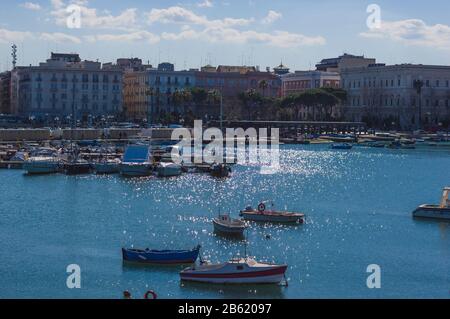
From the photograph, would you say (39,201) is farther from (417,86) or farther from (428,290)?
(417,86)

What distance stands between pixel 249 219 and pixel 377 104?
9321 centimetres

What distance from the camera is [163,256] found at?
32969 millimetres

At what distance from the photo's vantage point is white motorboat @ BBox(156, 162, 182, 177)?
70.8 m

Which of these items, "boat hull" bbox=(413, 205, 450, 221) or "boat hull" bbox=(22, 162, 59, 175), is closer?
"boat hull" bbox=(413, 205, 450, 221)

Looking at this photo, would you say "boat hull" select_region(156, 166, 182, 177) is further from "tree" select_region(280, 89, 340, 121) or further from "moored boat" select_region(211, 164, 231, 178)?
"tree" select_region(280, 89, 340, 121)

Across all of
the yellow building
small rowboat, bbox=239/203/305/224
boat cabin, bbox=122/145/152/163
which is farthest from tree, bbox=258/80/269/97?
small rowboat, bbox=239/203/305/224

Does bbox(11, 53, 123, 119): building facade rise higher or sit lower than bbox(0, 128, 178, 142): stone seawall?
higher

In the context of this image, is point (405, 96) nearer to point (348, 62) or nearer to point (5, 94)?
point (348, 62)

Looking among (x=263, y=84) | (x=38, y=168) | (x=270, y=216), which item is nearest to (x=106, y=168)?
(x=38, y=168)

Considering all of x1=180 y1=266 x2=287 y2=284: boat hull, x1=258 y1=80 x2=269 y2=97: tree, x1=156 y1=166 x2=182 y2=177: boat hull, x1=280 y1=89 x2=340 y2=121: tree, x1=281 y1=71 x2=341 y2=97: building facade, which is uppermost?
x1=281 y1=71 x2=341 y2=97: building facade

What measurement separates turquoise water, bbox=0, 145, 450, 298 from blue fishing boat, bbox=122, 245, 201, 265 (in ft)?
1.65

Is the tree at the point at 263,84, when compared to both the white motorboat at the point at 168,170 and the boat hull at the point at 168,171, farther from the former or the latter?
the boat hull at the point at 168,171

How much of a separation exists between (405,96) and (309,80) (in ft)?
86.3
